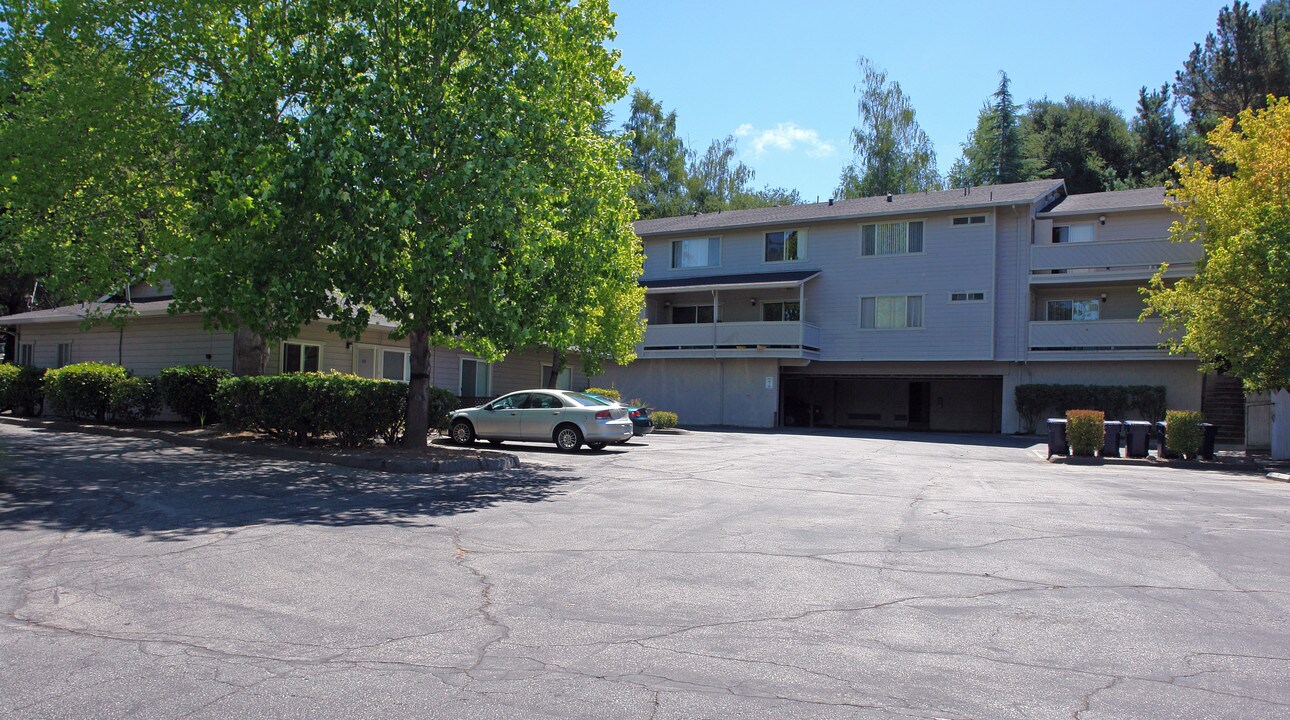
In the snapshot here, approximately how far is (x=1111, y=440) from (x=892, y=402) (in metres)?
17.9

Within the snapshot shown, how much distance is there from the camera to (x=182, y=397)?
19969mm

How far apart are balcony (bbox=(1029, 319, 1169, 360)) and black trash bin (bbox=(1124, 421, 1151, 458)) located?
9.77 meters

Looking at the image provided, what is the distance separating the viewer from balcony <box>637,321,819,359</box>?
3444 cm

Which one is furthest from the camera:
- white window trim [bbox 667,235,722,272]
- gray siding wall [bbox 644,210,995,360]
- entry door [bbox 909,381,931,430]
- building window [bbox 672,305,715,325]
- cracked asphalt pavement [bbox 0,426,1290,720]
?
entry door [bbox 909,381,931,430]

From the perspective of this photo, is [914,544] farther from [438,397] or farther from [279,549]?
[438,397]

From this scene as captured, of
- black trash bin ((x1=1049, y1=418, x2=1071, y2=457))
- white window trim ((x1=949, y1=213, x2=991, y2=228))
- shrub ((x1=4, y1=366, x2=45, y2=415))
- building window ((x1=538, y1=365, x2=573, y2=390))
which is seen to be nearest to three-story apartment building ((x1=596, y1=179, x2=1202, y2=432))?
white window trim ((x1=949, y1=213, x2=991, y2=228))

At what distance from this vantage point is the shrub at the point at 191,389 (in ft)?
65.1

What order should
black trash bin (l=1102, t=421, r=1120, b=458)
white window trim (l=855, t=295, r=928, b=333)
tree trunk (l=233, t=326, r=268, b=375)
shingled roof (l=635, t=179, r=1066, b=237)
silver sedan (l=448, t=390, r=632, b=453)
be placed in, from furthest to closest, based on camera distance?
white window trim (l=855, t=295, r=928, b=333)
shingled roof (l=635, t=179, r=1066, b=237)
black trash bin (l=1102, t=421, r=1120, b=458)
tree trunk (l=233, t=326, r=268, b=375)
silver sedan (l=448, t=390, r=632, b=453)

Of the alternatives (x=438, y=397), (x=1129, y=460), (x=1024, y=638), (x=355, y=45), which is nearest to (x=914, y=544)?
(x=1024, y=638)

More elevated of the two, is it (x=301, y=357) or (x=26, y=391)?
Result: (x=301, y=357)

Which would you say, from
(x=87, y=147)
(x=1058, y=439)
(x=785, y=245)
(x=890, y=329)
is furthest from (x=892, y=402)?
(x=87, y=147)

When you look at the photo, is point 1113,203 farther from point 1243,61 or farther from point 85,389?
point 85,389

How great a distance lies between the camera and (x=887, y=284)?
114 ft

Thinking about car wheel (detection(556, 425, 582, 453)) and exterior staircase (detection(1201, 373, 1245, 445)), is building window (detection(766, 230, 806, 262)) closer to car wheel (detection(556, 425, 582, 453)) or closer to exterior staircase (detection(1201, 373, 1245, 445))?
exterior staircase (detection(1201, 373, 1245, 445))
